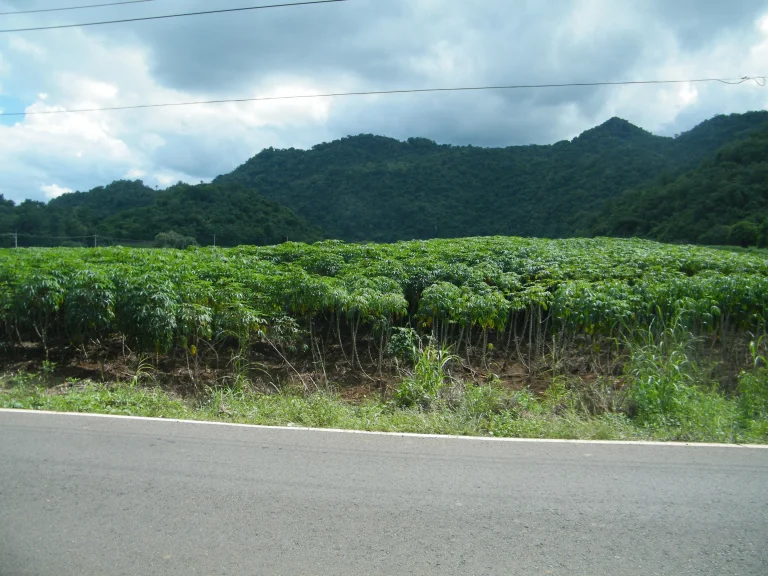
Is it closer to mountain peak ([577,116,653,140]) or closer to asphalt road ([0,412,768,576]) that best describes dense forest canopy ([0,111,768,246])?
mountain peak ([577,116,653,140])

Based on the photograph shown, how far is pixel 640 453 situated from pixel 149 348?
712cm

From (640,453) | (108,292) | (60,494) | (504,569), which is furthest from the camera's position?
(108,292)

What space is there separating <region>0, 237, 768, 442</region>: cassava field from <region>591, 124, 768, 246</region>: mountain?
18.2m

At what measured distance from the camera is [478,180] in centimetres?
4966

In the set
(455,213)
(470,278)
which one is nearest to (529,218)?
(455,213)

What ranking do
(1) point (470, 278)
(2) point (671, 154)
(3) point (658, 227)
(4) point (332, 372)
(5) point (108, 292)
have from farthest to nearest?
(2) point (671, 154), (3) point (658, 227), (1) point (470, 278), (4) point (332, 372), (5) point (108, 292)

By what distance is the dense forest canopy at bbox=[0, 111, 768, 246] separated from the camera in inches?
1232

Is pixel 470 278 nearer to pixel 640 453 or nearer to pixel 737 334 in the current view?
pixel 737 334

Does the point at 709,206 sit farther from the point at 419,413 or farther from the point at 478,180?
the point at 419,413

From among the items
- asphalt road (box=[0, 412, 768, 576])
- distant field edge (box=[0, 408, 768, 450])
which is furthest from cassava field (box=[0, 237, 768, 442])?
asphalt road (box=[0, 412, 768, 576])

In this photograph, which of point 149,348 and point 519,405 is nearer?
point 519,405

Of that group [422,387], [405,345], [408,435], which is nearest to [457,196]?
[405,345]

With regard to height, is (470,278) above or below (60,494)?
above

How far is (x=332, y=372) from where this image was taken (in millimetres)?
9547
